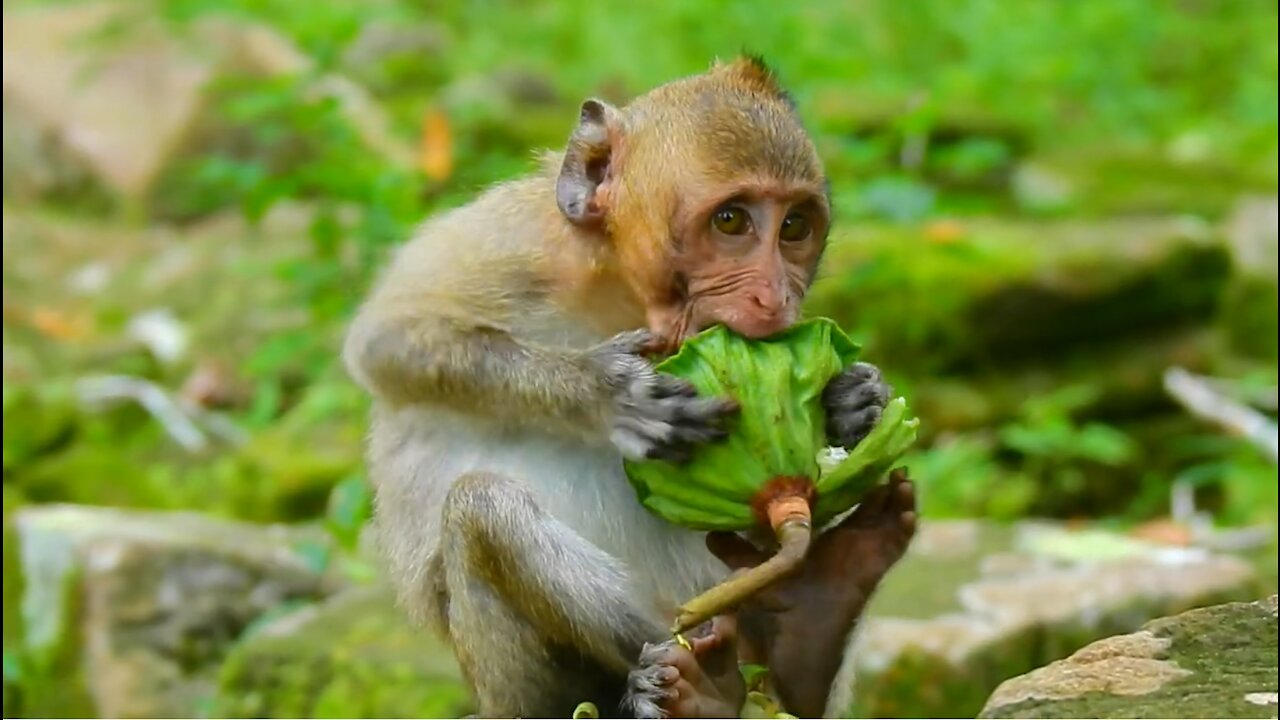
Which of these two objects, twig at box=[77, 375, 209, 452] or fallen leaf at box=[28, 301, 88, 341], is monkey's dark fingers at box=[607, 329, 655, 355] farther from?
fallen leaf at box=[28, 301, 88, 341]

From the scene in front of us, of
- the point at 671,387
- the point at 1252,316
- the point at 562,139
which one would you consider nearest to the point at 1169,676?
the point at 671,387

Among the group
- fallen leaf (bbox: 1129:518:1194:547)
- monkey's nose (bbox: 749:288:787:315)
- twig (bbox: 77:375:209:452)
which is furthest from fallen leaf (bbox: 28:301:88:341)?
monkey's nose (bbox: 749:288:787:315)

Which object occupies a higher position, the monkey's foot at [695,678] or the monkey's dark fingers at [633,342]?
the monkey's dark fingers at [633,342]

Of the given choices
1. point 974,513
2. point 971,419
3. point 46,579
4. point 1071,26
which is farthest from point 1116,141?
point 46,579

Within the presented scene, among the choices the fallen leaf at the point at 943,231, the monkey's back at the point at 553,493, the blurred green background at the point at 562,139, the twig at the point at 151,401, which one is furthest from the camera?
the twig at the point at 151,401

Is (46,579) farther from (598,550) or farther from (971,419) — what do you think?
(971,419)

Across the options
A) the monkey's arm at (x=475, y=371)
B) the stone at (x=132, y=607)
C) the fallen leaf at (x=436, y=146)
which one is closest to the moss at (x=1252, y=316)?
the fallen leaf at (x=436, y=146)

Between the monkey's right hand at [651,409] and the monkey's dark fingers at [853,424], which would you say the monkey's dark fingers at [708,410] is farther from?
the monkey's dark fingers at [853,424]
